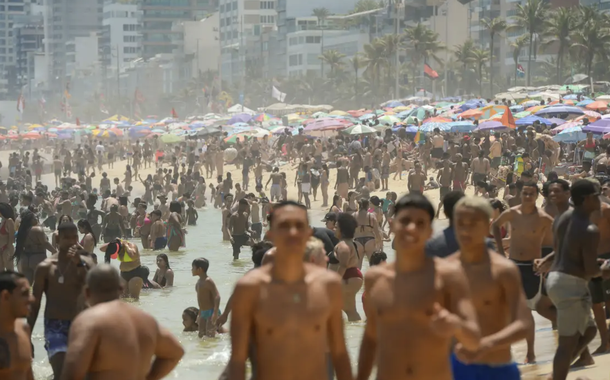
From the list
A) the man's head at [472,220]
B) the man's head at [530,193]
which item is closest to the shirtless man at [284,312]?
the man's head at [472,220]

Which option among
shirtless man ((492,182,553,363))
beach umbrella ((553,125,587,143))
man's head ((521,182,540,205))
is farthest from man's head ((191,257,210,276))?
beach umbrella ((553,125,587,143))

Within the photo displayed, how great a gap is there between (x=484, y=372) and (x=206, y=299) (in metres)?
6.65

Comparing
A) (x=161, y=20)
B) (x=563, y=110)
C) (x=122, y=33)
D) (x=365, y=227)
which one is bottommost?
(x=365, y=227)

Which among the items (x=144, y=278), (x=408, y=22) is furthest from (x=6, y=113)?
(x=144, y=278)

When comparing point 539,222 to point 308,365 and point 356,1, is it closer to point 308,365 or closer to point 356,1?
point 308,365

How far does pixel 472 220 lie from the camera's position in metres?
4.26

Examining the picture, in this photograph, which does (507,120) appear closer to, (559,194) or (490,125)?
(490,125)

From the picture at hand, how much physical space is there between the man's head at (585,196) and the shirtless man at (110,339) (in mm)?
3011

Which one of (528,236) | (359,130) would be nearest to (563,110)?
(359,130)

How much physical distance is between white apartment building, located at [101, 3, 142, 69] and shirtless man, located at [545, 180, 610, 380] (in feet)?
551

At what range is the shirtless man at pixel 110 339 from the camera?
3.82 m

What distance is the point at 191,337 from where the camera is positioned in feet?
37.4

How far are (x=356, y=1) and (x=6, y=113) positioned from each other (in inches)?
2819

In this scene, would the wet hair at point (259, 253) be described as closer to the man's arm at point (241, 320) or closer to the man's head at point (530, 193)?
the man's head at point (530, 193)
